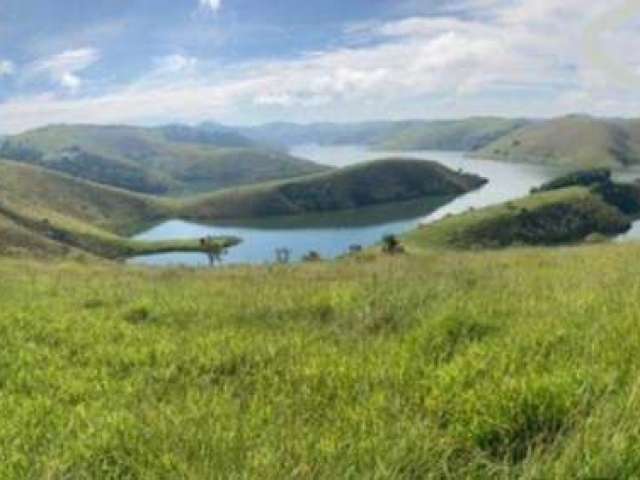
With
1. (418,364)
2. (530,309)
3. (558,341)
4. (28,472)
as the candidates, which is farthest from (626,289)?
(28,472)

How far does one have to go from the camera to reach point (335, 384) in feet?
23.4

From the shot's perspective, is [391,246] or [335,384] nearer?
[335,384]

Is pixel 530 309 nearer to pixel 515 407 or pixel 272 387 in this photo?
pixel 272 387

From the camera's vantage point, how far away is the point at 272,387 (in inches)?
288

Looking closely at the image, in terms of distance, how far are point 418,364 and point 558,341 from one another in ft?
4.53

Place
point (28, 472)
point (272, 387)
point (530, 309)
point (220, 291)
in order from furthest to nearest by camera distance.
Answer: point (220, 291), point (530, 309), point (272, 387), point (28, 472)

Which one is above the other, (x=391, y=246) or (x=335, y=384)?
(x=335, y=384)

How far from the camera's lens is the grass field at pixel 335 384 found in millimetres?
4988

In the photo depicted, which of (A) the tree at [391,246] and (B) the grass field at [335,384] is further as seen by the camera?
(A) the tree at [391,246]

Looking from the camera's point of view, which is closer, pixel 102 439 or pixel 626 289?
pixel 102 439

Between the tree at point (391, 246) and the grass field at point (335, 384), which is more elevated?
the grass field at point (335, 384)

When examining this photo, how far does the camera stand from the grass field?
4.99 meters

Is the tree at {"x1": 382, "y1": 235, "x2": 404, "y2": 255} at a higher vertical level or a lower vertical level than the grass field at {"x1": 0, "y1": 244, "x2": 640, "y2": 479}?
lower

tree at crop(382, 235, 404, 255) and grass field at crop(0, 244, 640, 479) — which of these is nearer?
grass field at crop(0, 244, 640, 479)
